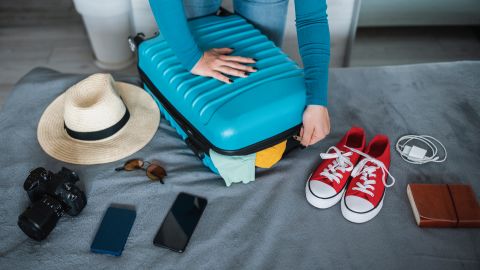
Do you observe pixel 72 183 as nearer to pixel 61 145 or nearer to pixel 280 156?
pixel 61 145

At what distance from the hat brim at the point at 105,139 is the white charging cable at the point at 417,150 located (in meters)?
0.83

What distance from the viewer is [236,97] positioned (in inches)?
42.4

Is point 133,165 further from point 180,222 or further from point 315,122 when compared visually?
point 315,122

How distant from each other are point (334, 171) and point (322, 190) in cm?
9

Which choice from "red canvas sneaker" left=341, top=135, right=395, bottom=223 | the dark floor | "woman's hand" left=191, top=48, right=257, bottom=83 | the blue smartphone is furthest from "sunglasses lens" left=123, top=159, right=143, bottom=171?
the dark floor

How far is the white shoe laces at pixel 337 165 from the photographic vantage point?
1130mm

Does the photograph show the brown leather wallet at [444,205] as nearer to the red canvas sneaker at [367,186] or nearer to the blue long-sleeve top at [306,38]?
the red canvas sneaker at [367,186]

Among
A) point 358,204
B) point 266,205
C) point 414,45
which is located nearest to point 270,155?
point 266,205

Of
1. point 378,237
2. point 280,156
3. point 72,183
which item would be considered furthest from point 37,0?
point 378,237

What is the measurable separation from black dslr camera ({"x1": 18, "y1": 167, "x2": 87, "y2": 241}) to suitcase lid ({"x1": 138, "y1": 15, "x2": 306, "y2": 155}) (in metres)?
0.37

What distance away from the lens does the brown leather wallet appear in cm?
105

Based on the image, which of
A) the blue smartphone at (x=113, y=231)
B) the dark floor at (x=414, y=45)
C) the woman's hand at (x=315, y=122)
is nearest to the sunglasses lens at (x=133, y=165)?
the blue smartphone at (x=113, y=231)

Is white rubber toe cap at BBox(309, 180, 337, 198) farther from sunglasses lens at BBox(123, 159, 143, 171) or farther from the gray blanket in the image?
sunglasses lens at BBox(123, 159, 143, 171)

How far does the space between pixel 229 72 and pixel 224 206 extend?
1.28ft
